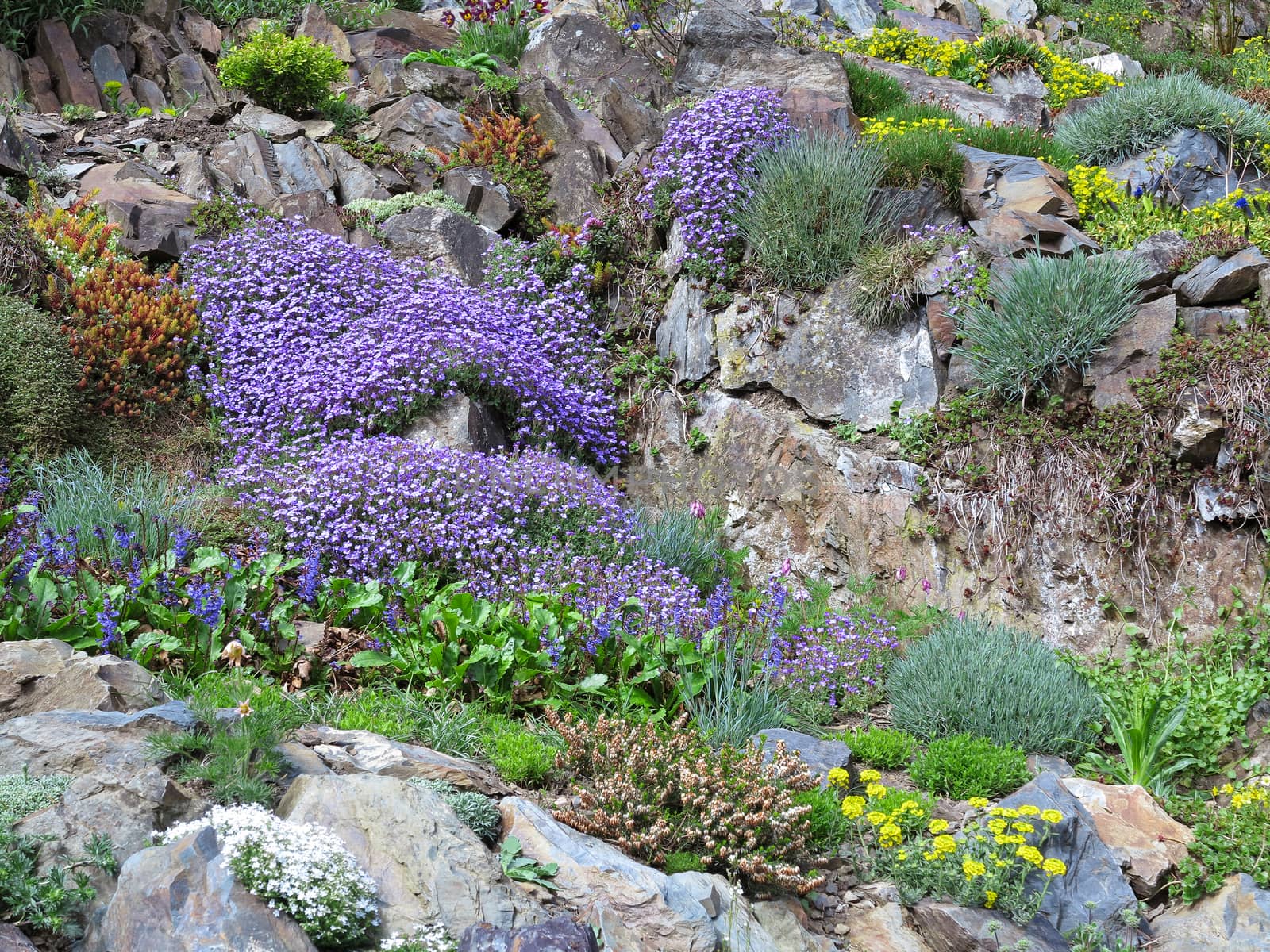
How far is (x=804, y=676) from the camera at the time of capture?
17.8 ft

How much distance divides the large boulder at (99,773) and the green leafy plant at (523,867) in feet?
3.41

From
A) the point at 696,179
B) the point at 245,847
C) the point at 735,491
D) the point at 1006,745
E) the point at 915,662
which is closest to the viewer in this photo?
the point at 245,847

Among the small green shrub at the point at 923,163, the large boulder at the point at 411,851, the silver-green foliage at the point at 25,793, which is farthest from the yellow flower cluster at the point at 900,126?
the silver-green foliage at the point at 25,793

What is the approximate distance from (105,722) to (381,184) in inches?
315

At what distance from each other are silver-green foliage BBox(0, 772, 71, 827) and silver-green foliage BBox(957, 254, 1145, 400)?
222 inches

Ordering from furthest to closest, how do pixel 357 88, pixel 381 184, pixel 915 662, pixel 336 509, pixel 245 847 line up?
pixel 357 88
pixel 381 184
pixel 336 509
pixel 915 662
pixel 245 847

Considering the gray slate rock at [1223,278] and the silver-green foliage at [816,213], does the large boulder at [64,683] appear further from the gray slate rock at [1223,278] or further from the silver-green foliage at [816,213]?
the gray slate rock at [1223,278]

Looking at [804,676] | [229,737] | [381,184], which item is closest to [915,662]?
[804,676]

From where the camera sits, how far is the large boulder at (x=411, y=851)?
3.12 m

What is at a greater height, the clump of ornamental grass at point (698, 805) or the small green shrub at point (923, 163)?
the small green shrub at point (923, 163)

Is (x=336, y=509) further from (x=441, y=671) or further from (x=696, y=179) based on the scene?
(x=696, y=179)

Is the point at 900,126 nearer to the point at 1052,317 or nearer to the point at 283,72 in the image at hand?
the point at 1052,317

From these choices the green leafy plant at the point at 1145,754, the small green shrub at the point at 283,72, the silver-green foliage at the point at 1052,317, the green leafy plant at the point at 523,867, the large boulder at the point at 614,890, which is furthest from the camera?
the small green shrub at the point at 283,72

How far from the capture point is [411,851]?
3234 millimetres
